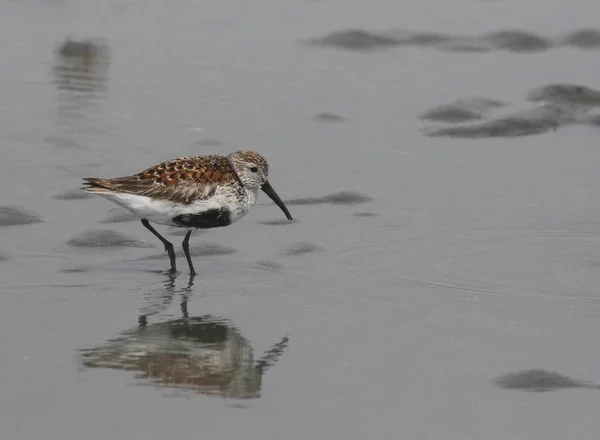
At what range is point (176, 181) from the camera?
1080cm

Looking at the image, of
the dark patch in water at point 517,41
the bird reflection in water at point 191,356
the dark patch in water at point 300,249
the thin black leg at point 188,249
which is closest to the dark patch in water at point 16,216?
the thin black leg at point 188,249

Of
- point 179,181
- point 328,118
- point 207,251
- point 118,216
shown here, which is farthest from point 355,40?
point 179,181

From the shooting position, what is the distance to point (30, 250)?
10938 mm

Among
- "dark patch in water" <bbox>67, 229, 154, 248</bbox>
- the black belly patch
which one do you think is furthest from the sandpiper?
"dark patch in water" <bbox>67, 229, 154, 248</bbox>

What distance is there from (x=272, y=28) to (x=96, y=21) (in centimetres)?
241

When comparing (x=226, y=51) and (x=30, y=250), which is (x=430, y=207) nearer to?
(x=30, y=250)

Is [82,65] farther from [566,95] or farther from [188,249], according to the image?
[188,249]

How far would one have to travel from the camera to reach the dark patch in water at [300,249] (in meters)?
11.1

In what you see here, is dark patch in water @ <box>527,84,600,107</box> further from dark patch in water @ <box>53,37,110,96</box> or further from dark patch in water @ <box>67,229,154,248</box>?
dark patch in water @ <box>67,229,154,248</box>

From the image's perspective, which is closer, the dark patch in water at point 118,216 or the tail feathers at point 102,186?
the tail feathers at point 102,186

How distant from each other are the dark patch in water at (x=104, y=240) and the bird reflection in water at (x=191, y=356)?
182cm

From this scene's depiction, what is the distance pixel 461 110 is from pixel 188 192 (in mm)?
5214

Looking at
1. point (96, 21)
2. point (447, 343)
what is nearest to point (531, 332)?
point (447, 343)

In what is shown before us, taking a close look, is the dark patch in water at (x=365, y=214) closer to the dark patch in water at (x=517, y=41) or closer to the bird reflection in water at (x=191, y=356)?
the bird reflection in water at (x=191, y=356)
